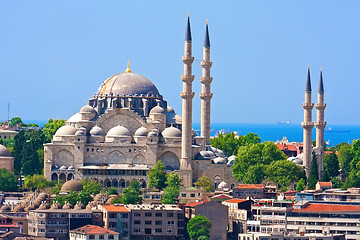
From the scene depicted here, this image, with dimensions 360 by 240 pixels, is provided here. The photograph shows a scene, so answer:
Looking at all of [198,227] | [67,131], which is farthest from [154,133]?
[198,227]

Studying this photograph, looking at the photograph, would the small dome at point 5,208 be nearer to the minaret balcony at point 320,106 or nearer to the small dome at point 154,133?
the small dome at point 154,133

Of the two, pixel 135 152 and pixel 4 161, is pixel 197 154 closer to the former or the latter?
pixel 135 152

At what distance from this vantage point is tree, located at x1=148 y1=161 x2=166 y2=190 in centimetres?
8969

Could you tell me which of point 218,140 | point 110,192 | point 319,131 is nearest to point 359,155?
point 319,131

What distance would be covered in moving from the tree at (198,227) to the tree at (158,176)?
12.5 meters

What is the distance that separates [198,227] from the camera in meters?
76.8

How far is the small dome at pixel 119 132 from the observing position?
9472 cm

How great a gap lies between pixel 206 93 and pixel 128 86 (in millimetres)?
6479

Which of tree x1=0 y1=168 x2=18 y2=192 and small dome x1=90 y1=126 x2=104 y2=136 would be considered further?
small dome x1=90 y1=126 x2=104 y2=136

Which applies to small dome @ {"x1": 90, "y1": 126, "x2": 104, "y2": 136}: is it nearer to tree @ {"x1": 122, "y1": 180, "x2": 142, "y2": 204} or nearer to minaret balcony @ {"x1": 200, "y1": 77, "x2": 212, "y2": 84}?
tree @ {"x1": 122, "y1": 180, "x2": 142, "y2": 204}

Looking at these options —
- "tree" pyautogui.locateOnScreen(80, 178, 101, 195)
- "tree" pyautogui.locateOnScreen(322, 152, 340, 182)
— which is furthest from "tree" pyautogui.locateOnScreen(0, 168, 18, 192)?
"tree" pyautogui.locateOnScreen(322, 152, 340, 182)

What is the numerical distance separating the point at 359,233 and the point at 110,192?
20962 mm

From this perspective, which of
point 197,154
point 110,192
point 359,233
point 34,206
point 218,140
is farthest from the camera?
point 218,140

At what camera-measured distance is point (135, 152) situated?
9419 centimetres
